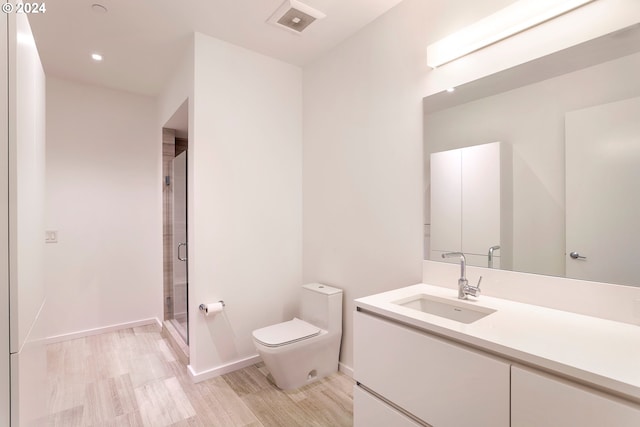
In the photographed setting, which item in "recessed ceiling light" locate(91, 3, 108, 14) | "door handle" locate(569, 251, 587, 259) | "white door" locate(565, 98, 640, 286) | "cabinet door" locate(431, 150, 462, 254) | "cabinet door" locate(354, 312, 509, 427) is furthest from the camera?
"recessed ceiling light" locate(91, 3, 108, 14)

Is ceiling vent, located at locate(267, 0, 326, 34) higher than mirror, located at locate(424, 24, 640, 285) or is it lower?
→ higher

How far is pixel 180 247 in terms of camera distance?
3123mm

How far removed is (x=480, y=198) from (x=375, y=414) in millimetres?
1205

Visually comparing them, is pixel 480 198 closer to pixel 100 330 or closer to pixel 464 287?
pixel 464 287

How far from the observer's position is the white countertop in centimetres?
84

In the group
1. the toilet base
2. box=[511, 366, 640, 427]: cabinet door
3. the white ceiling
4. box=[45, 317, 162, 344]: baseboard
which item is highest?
the white ceiling

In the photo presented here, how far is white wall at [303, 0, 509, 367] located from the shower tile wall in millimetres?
1606

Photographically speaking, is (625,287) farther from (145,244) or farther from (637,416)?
(145,244)

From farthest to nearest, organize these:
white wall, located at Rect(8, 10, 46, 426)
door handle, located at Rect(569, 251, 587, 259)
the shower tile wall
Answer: the shower tile wall < door handle, located at Rect(569, 251, 587, 259) < white wall, located at Rect(8, 10, 46, 426)

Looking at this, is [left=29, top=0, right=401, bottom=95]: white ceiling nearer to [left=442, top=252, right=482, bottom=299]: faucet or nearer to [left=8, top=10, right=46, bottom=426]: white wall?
[left=8, top=10, right=46, bottom=426]: white wall

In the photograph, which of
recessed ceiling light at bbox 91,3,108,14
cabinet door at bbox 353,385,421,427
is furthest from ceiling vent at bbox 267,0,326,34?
cabinet door at bbox 353,385,421,427

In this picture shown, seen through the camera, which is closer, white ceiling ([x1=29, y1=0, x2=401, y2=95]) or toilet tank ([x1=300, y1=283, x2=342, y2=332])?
white ceiling ([x1=29, y1=0, x2=401, y2=95])

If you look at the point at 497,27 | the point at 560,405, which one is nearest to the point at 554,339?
the point at 560,405

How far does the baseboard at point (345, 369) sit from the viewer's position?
93.5 inches
